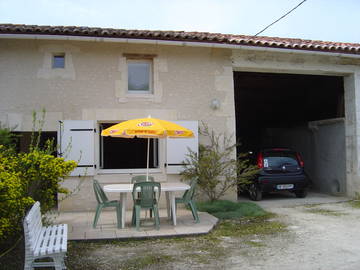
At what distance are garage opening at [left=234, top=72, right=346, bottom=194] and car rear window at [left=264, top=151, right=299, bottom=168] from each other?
0.67m

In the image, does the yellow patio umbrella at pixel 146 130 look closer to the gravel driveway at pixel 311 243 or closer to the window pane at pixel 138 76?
the gravel driveway at pixel 311 243

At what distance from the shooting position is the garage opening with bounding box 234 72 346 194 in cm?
1119

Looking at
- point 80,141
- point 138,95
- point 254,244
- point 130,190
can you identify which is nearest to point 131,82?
point 138,95

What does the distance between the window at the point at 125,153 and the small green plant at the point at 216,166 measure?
983 millimetres

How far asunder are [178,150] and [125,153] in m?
1.62

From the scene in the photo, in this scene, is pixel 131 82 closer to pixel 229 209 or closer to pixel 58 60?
pixel 58 60

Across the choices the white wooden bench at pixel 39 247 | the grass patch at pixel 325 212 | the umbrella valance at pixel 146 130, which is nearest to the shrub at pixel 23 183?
the white wooden bench at pixel 39 247

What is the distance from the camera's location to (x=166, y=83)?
900 cm

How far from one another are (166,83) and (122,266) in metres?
5.11

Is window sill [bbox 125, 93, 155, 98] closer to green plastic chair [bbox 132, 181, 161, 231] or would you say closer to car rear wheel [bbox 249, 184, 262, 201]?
green plastic chair [bbox 132, 181, 161, 231]

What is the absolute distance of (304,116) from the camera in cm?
1418

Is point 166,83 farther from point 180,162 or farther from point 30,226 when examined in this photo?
point 30,226

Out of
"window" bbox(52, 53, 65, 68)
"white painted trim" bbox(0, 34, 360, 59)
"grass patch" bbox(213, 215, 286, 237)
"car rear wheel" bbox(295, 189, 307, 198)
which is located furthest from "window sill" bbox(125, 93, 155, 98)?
"car rear wheel" bbox(295, 189, 307, 198)

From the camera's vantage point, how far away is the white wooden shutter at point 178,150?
28.7 feet
